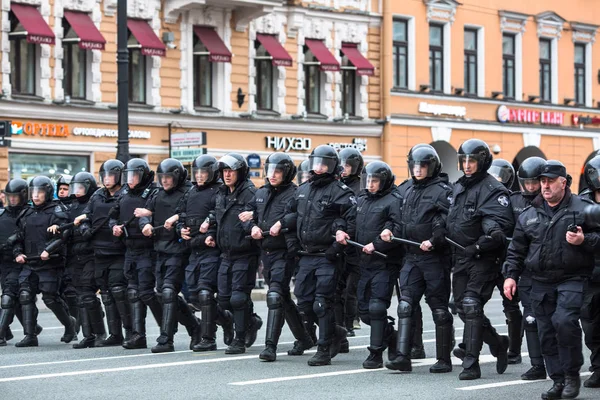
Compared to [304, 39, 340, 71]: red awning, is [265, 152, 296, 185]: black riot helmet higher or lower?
lower

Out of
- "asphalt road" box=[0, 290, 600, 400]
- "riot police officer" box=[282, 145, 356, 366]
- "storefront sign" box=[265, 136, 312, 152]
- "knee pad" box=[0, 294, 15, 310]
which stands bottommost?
"asphalt road" box=[0, 290, 600, 400]

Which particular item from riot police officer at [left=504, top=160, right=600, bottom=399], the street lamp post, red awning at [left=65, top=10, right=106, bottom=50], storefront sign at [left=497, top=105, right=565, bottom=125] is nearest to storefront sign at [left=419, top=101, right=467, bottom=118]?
storefront sign at [left=497, top=105, right=565, bottom=125]

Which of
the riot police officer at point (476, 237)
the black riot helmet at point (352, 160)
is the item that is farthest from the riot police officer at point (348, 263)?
the riot police officer at point (476, 237)

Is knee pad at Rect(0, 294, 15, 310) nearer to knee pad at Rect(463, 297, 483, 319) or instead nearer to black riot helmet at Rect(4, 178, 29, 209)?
black riot helmet at Rect(4, 178, 29, 209)

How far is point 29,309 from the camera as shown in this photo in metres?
15.8

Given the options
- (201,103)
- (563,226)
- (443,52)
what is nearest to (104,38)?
(201,103)

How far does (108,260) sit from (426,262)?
4345 millimetres

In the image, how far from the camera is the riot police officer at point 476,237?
11.7 meters

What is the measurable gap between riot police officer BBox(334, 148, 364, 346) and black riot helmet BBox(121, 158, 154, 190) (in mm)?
2083

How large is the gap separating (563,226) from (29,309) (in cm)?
733

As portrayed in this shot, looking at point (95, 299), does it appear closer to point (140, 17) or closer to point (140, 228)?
point (140, 228)

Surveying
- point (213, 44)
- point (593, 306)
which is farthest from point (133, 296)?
point (213, 44)

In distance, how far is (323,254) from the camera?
13.1 meters

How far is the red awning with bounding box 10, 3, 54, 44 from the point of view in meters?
28.5
